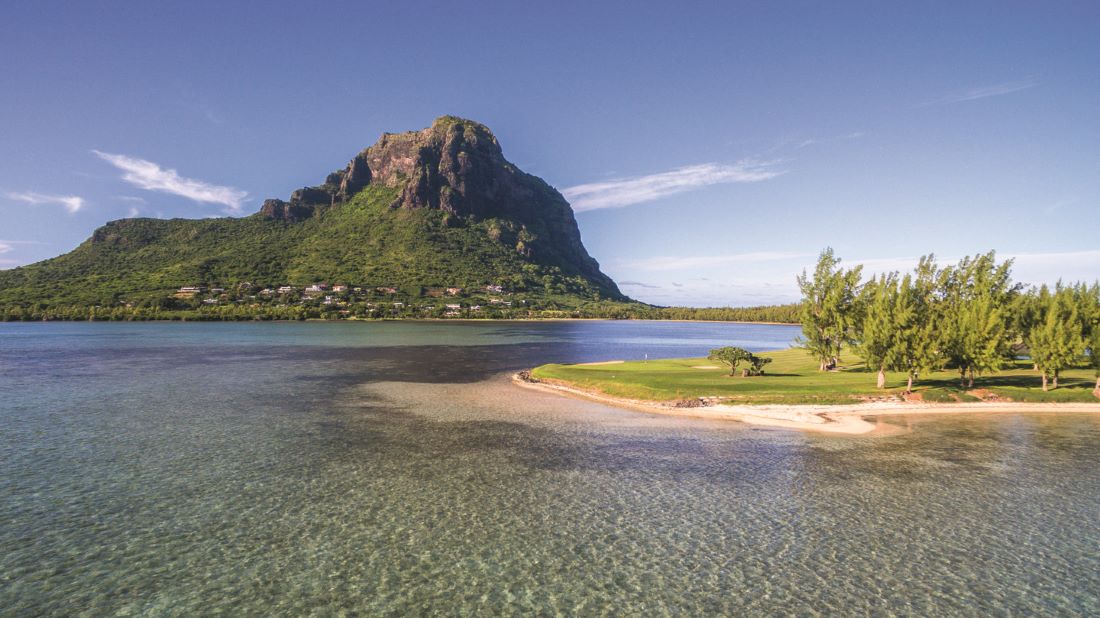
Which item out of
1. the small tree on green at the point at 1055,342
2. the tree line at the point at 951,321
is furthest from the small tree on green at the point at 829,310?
the small tree on green at the point at 1055,342

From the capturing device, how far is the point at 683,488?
2525cm

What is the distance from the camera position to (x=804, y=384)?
168ft

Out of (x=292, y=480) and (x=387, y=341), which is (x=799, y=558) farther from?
(x=387, y=341)

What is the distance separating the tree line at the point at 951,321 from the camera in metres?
47.6

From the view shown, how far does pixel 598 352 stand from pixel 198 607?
9946cm

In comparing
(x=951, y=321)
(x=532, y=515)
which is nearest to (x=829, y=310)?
(x=951, y=321)

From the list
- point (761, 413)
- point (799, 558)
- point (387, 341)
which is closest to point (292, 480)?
point (799, 558)

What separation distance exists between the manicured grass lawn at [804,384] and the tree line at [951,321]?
1613 mm

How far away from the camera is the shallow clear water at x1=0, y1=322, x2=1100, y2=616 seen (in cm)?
1552

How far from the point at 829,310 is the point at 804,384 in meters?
17.2

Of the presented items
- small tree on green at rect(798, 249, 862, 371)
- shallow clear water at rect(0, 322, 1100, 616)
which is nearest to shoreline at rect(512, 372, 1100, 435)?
shallow clear water at rect(0, 322, 1100, 616)

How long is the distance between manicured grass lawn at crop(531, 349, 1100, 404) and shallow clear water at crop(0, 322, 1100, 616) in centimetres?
691

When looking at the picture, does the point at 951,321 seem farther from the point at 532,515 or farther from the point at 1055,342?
the point at 532,515

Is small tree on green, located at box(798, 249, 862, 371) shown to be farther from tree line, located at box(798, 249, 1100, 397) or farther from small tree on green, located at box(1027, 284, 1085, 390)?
small tree on green, located at box(1027, 284, 1085, 390)
